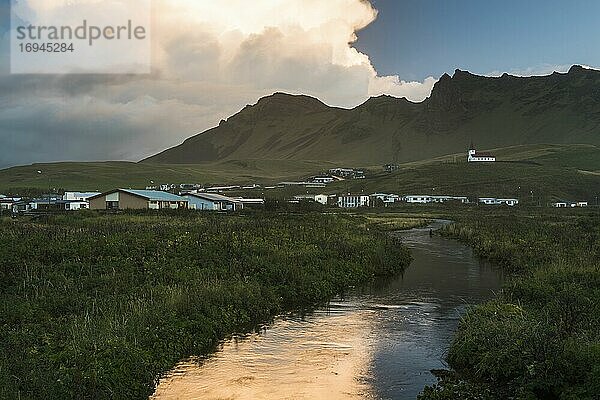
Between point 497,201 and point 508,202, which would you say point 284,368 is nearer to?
point 508,202

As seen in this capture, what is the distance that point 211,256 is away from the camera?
1174 inches

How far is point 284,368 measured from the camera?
1814 cm

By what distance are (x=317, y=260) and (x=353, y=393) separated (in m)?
16.9

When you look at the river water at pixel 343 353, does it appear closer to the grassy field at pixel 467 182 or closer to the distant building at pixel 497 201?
the distant building at pixel 497 201

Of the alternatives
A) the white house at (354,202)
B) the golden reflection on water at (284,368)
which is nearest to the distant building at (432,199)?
the white house at (354,202)

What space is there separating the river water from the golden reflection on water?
27mm

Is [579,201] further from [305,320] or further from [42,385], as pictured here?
[42,385]

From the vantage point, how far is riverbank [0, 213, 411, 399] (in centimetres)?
1498

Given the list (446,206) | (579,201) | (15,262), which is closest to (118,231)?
(15,262)

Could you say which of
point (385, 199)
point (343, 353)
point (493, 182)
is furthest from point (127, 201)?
point (493, 182)

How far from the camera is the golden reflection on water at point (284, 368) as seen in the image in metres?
16.1

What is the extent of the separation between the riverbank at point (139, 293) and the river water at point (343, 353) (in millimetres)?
1076

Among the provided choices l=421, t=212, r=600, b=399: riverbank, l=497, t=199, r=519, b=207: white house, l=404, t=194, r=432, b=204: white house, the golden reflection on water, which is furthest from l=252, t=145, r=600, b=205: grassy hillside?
the golden reflection on water

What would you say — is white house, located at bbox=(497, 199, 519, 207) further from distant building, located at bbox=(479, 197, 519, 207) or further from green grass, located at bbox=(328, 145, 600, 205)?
green grass, located at bbox=(328, 145, 600, 205)
